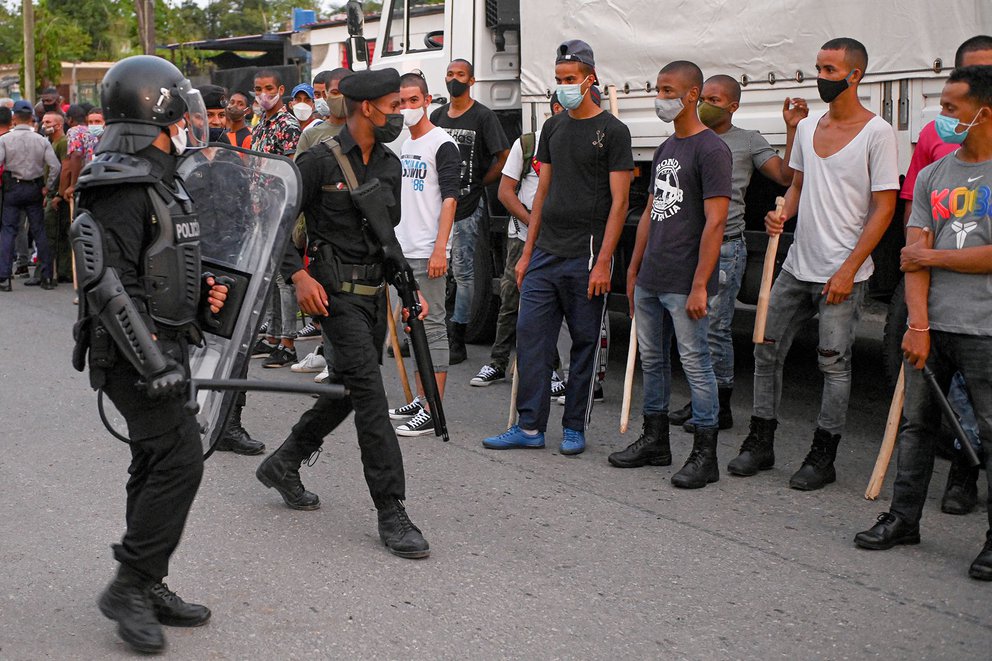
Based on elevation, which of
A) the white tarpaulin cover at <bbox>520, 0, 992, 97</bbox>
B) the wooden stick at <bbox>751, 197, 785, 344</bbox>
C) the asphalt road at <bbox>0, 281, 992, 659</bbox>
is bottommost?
the asphalt road at <bbox>0, 281, 992, 659</bbox>

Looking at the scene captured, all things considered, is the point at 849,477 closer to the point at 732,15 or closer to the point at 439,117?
the point at 732,15

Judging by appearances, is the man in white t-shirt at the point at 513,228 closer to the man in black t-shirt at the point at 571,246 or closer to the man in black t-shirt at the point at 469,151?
the man in black t-shirt at the point at 469,151

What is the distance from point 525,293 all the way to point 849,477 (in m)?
1.86

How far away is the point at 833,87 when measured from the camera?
17.4 feet

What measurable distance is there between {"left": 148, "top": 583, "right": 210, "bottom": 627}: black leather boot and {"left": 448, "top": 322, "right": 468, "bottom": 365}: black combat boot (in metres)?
4.65

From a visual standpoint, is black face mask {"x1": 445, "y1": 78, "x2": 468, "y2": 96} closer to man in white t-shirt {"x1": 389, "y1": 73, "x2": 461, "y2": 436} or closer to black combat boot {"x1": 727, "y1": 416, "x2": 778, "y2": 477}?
man in white t-shirt {"x1": 389, "y1": 73, "x2": 461, "y2": 436}

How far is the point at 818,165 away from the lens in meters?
5.40

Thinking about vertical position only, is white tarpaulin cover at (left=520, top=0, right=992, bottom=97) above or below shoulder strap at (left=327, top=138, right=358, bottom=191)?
above

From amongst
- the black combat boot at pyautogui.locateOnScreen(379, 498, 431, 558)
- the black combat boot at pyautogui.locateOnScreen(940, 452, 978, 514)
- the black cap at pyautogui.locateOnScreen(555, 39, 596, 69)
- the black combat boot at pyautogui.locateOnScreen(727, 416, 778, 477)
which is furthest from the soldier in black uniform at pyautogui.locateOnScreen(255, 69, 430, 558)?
the black combat boot at pyautogui.locateOnScreen(940, 452, 978, 514)

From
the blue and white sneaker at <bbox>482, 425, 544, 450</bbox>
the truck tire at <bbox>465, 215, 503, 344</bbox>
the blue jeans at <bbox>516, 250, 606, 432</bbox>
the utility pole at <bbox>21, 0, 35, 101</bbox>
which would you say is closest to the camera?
the blue jeans at <bbox>516, 250, 606, 432</bbox>

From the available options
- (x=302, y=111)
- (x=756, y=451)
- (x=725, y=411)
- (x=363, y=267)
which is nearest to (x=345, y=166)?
(x=363, y=267)

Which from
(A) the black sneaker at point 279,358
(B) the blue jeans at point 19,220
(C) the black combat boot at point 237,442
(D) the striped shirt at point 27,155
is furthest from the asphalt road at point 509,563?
(D) the striped shirt at point 27,155

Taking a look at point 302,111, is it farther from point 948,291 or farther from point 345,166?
point 948,291

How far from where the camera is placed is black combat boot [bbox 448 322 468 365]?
8547 millimetres
